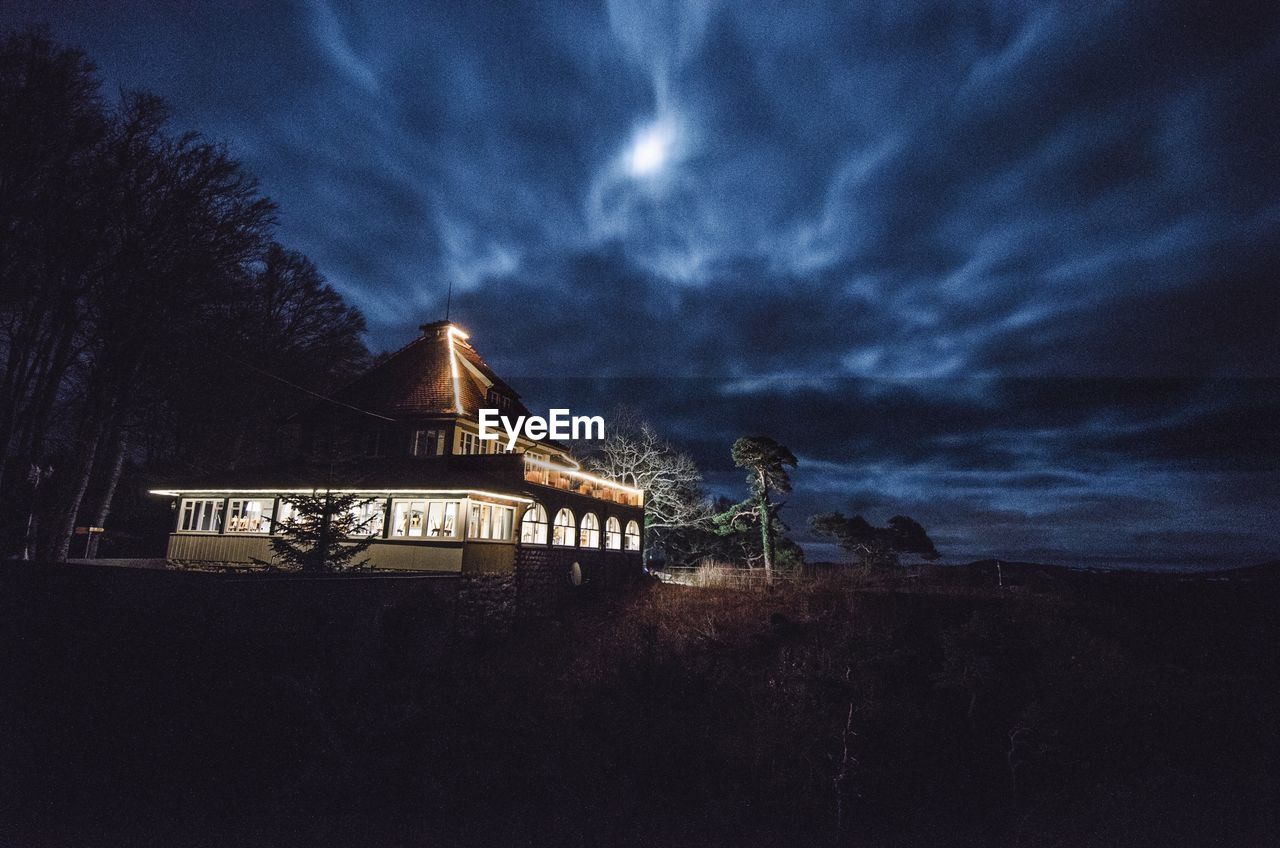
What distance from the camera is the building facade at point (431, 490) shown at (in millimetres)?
18781

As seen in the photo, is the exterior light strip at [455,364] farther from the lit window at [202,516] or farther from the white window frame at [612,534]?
the lit window at [202,516]

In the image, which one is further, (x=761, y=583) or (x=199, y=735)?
(x=761, y=583)

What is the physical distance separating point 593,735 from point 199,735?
7470 millimetres

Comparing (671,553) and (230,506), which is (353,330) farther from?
(671,553)

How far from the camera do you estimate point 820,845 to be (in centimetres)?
1034

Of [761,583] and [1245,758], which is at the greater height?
[761,583]

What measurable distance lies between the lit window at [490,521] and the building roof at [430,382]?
18.6 ft

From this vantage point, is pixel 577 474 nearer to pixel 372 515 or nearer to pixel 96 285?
pixel 372 515

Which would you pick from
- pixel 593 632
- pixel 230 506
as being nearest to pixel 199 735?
pixel 593 632

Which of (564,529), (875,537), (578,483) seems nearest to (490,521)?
(564,529)

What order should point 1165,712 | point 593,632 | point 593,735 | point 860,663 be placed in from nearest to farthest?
point 593,735 → point 1165,712 → point 860,663 → point 593,632

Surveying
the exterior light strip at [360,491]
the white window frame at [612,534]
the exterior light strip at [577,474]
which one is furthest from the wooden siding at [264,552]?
the white window frame at [612,534]

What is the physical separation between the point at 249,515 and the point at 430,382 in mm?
8765

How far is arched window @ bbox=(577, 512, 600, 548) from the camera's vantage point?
2539 cm
